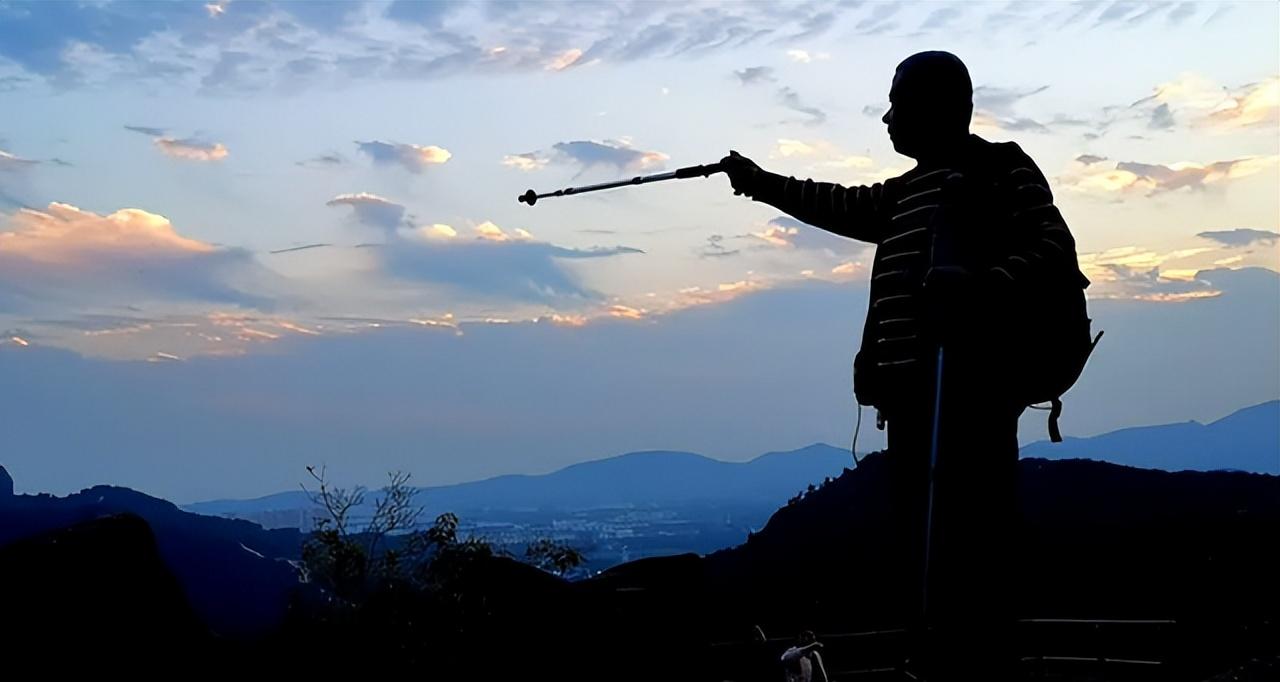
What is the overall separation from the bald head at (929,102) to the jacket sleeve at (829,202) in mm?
361

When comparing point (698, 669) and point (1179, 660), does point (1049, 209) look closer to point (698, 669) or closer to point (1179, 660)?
point (698, 669)

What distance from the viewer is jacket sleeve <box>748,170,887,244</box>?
182 inches

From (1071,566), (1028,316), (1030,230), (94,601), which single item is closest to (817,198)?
(1030,230)

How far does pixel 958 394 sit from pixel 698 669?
8.41 feet

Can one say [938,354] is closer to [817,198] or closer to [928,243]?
[928,243]

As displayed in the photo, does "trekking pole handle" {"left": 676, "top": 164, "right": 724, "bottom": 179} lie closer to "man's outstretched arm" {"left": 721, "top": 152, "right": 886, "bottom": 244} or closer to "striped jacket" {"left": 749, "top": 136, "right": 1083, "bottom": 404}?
"man's outstretched arm" {"left": 721, "top": 152, "right": 886, "bottom": 244}

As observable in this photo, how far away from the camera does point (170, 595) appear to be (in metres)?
8.45

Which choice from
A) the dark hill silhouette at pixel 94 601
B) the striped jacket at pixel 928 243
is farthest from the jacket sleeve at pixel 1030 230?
the dark hill silhouette at pixel 94 601

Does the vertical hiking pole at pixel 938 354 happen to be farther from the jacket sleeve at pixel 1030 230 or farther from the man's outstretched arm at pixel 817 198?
the man's outstretched arm at pixel 817 198

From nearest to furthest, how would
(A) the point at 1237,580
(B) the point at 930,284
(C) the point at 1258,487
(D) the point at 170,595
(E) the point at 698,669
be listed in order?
(B) the point at 930,284
(E) the point at 698,669
(D) the point at 170,595
(A) the point at 1237,580
(C) the point at 1258,487

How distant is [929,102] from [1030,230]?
56 centimetres

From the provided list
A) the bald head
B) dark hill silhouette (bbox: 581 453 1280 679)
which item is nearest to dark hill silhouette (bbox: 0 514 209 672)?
dark hill silhouette (bbox: 581 453 1280 679)

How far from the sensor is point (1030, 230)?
411 cm

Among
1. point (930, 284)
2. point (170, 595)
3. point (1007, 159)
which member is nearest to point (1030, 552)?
point (930, 284)
